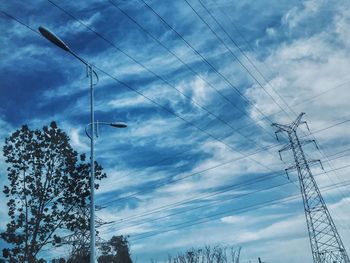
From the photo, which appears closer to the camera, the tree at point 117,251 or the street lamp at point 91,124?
the street lamp at point 91,124

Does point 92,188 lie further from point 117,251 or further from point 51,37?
point 117,251

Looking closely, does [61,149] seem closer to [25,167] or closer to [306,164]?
[25,167]

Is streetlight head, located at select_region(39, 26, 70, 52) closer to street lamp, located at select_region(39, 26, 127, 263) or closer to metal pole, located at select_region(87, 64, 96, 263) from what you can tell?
street lamp, located at select_region(39, 26, 127, 263)

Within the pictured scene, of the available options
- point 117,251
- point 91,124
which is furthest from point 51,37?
point 117,251

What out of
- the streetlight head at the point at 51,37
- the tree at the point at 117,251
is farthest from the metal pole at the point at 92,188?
the tree at the point at 117,251

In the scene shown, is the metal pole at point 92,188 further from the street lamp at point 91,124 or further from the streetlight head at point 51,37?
the streetlight head at point 51,37

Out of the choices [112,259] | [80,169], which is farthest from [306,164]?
[112,259]

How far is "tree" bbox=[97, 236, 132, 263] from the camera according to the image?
55253 millimetres

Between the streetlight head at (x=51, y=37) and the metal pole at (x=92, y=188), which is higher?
the streetlight head at (x=51, y=37)

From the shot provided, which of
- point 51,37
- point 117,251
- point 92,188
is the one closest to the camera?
point 51,37

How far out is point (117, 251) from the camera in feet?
200

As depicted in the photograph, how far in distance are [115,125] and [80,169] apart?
800 centimetres

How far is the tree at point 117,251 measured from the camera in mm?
55253

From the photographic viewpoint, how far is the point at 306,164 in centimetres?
3203
